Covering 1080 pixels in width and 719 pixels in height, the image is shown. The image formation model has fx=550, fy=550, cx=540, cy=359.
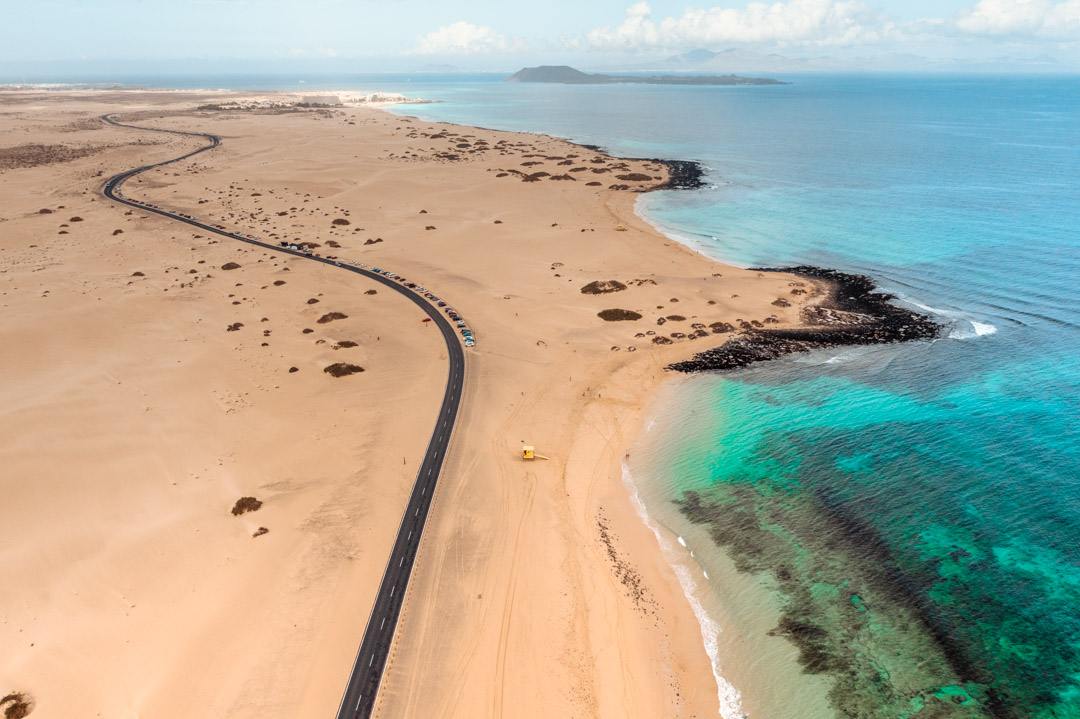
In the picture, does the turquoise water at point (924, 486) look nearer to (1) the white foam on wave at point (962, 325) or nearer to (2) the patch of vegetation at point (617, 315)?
(1) the white foam on wave at point (962, 325)

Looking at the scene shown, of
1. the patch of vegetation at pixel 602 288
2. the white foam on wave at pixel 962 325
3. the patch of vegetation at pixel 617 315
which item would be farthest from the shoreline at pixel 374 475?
the white foam on wave at pixel 962 325

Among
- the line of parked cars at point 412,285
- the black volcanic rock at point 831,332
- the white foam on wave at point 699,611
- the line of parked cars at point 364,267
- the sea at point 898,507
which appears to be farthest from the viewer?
the line of parked cars at point 364,267

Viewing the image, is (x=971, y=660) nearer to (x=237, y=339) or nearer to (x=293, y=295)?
(x=237, y=339)

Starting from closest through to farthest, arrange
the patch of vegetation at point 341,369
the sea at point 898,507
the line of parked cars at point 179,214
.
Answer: the sea at point 898,507 < the patch of vegetation at point 341,369 < the line of parked cars at point 179,214

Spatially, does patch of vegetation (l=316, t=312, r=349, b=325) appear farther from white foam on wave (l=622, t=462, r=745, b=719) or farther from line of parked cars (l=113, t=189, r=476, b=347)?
white foam on wave (l=622, t=462, r=745, b=719)

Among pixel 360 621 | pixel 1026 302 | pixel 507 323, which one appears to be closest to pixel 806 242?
pixel 1026 302

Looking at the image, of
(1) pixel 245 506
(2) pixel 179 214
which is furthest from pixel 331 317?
(2) pixel 179 214

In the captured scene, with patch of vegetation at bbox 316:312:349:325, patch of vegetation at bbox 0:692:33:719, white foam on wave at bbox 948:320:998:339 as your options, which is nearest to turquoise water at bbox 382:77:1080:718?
white foam on wave at bbox 948:320:998:339
